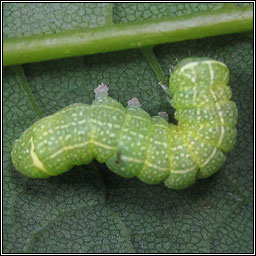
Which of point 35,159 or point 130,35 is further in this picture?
point 130,35

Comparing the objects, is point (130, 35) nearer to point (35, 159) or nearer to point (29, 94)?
point (29, 94)

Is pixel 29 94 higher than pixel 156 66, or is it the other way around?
pixel 156 66

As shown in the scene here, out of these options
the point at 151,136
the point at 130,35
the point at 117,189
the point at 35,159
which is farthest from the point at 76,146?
the point at 130,35

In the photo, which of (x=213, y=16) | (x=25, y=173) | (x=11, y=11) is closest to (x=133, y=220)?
(x=25, y=173)

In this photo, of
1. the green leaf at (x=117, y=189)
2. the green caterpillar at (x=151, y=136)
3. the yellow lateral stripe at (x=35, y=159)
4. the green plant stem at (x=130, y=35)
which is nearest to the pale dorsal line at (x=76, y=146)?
the green caterpillar at (x=151, y=136)

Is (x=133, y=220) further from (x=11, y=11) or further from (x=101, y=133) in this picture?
(x=11, y=11)

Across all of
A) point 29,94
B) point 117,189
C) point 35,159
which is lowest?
point 117,189

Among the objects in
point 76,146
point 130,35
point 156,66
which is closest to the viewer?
point 76,146

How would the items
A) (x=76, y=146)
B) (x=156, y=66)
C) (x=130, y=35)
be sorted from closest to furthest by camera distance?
(x=76, y=146) → (x=130, y=35) → (x=156, y=66)
